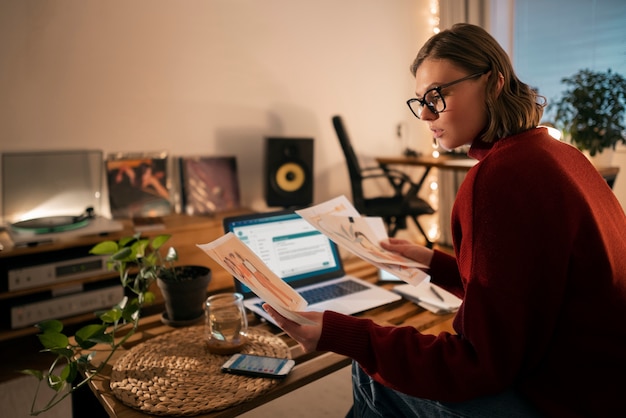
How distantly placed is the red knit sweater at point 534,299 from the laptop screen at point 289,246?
2.10 ft

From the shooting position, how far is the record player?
7.27 feet

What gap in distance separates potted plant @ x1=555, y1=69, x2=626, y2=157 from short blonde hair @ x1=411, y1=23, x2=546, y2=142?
232 centimetres

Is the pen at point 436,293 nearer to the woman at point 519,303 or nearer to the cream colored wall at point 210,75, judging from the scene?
the woman at point 519,303

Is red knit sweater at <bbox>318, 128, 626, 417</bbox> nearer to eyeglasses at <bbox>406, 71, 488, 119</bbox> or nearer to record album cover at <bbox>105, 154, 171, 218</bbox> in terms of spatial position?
eyeglasses at <bbox>406, 71, 488, 119</bbox>

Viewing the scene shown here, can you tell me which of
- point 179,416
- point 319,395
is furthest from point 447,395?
point 319,395

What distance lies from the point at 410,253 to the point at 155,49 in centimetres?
211

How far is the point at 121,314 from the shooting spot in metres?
1.01

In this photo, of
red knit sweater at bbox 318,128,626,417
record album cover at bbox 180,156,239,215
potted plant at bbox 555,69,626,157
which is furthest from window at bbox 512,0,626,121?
red knit sweater at bbox 318,128,626,417

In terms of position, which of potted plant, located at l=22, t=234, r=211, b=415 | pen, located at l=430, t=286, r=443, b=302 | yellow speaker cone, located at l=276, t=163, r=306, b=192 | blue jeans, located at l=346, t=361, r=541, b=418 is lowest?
blue jeans, located at l=346, t=361, r=541, b=418

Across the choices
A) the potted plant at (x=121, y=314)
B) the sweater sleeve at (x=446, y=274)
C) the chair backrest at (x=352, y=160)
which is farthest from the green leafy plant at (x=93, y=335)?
the chair backrest at (x=352, y=160)

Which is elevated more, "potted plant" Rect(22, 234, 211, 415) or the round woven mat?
"potted plant" Rect(22, 234, 211, 415)

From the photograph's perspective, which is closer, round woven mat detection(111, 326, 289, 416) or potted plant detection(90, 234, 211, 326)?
round woven mat detection(111, 326, 289, 416)

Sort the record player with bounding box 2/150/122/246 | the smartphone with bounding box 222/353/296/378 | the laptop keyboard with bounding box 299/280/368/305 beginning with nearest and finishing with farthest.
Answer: the smartphone with bounding box 222/353/296/378 < the laptop keyboard with bounding box 299/280/368/305 < the record player with bounding box 2/150/122/246

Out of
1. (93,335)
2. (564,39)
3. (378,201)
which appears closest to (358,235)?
(93,335)
